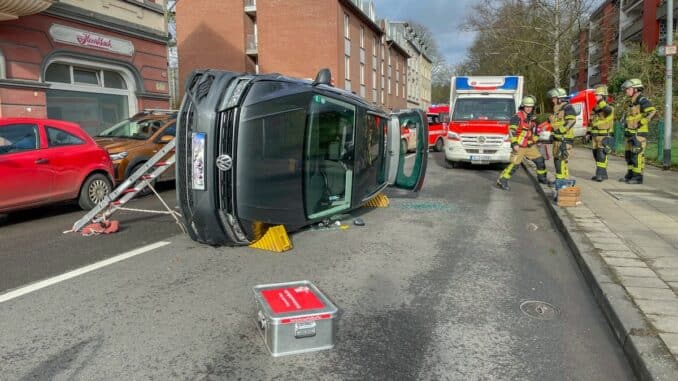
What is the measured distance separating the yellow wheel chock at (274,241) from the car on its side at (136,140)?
5300mm

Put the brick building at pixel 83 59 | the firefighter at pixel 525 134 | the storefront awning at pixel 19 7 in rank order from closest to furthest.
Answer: the firefighter at pixel 525 134, the storefront awning at pixel 19 7, the brick building at pixel 83 59

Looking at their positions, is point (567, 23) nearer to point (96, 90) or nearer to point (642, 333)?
point (96, 90)

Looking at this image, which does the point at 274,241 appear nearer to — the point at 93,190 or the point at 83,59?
the point at 93,190

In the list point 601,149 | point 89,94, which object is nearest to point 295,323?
point 601,149

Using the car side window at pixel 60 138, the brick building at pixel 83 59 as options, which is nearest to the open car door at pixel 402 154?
the car side window at pixel 60 138

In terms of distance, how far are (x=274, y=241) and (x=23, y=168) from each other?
430 centimetres

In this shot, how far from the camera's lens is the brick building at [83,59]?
13750 millimetres

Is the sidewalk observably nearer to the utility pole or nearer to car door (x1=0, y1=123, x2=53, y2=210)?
the utility pole

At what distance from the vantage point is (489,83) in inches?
621

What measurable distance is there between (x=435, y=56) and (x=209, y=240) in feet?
278

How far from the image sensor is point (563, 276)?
531 centimetres

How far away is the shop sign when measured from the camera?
15.0m

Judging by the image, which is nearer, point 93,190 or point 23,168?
point 23,168

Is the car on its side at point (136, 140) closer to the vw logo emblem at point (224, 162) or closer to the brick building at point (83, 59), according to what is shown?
the brick building at point (83, 59)
